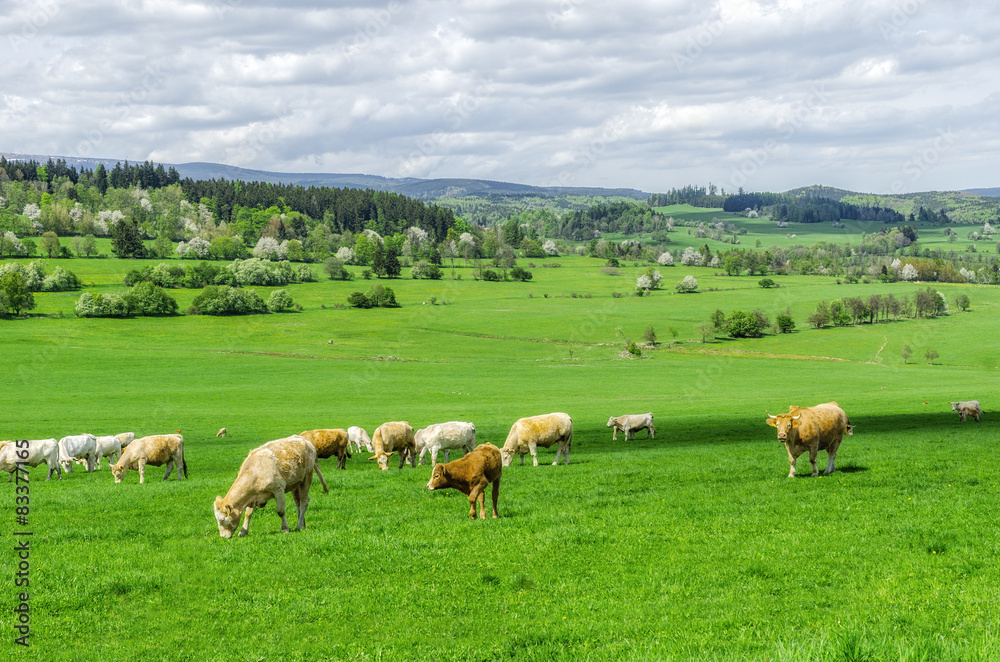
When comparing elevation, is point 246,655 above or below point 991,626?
below

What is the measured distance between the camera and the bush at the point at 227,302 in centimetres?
13300

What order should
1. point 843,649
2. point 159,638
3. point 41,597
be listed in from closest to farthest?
point 843,649, point 159,638, point 41,597

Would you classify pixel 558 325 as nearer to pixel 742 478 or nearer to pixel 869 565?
pixel 742 478

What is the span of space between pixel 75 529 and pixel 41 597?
17.3ft

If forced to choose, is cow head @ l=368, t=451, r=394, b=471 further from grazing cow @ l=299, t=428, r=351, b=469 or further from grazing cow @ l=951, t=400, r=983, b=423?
grazing cow @ l=951, t=400, r=983, b=423

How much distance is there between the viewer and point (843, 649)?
7051 mm

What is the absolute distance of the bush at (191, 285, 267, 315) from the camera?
133 metres

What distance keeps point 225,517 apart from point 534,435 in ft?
44.4

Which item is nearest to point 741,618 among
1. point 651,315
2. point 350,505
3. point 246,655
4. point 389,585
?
point 389,585

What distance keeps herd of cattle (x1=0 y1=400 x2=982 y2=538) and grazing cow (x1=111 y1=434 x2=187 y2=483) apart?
0.04 meters

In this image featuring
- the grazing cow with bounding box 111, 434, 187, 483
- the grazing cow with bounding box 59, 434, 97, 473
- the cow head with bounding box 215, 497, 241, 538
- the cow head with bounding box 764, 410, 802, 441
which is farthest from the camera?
the grazing cow with bounding box 59, 434, 97, 473

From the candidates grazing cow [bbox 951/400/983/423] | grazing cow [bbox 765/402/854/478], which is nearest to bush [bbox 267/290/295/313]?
grazing cow [bbox 951/400/983/423]

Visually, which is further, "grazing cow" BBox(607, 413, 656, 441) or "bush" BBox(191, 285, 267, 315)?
"bush" BBox(191, 285, 267, 315)

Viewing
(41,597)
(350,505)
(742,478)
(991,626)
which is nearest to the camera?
(991,626)
